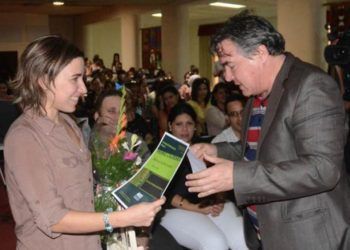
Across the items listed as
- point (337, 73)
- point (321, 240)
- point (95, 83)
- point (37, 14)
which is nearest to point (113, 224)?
point (321, 240)

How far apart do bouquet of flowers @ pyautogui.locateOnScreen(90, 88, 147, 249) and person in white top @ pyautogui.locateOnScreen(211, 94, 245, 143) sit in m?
2.16

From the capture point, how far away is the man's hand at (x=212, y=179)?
162cm

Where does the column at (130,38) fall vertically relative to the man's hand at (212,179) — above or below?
above

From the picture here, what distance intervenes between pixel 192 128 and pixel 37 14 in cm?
1683

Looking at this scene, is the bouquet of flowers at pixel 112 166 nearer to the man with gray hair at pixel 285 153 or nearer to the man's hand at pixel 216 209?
the man with gray hair at pixel 285 153

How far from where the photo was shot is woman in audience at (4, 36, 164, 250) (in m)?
1.56

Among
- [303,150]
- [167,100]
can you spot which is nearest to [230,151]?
[303,150]

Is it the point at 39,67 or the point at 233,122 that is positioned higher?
the point at 39,67

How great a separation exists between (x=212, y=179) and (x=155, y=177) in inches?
9.4

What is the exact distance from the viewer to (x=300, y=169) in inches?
63.2

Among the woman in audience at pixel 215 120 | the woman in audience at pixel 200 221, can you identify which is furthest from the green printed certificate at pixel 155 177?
the woman in audience at pixel 215 120

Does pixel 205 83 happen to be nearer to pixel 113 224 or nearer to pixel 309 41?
pixel 309 41

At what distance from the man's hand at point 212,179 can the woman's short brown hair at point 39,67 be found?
565 mm

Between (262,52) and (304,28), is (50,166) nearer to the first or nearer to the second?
(262,52)
